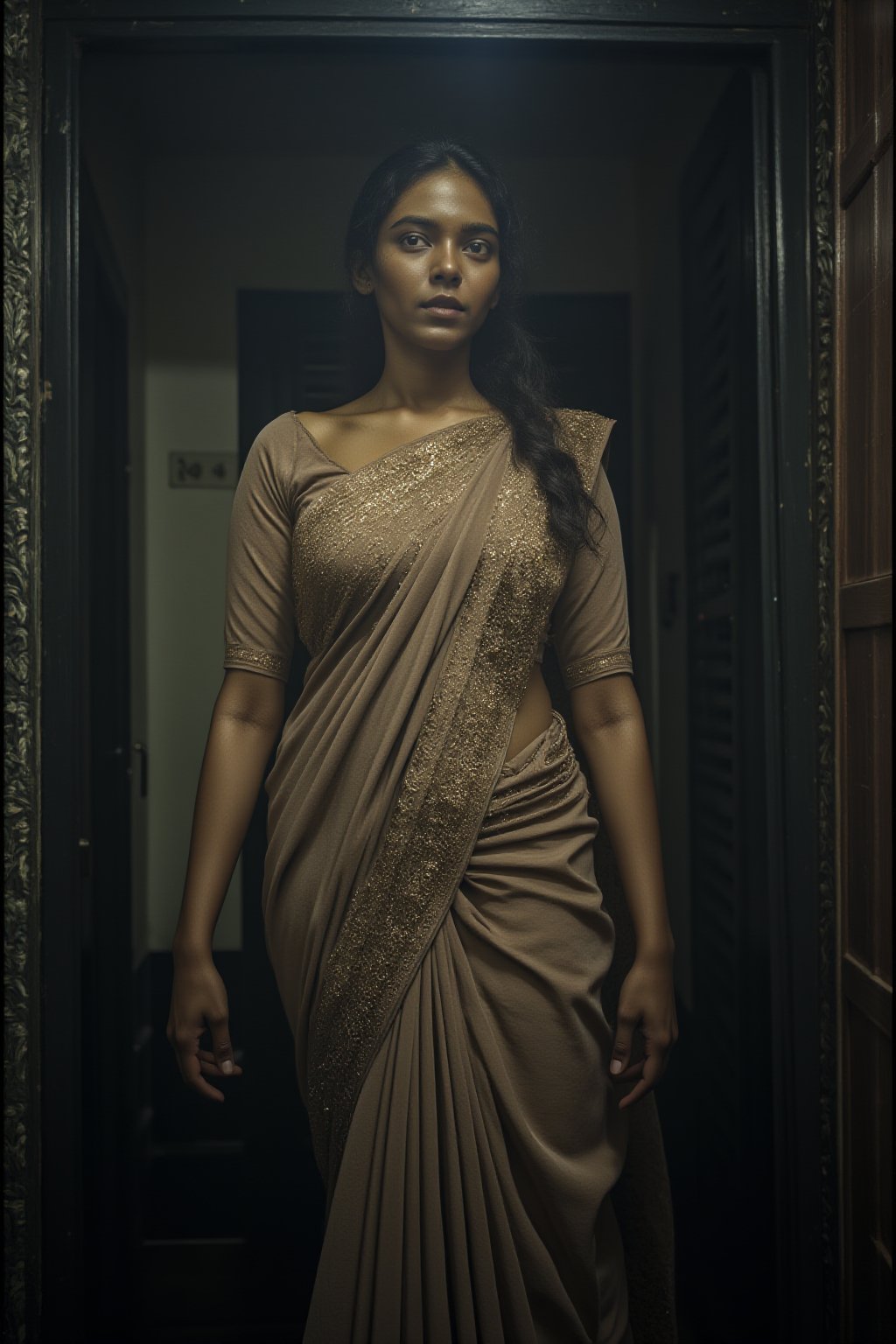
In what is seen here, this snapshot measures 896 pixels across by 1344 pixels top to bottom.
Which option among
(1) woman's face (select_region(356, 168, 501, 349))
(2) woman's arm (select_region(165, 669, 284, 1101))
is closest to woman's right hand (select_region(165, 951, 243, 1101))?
(2) woman's arm (select_region(165, 669, 284, 1101))

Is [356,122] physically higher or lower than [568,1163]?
higher

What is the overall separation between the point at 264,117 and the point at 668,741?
102 cm

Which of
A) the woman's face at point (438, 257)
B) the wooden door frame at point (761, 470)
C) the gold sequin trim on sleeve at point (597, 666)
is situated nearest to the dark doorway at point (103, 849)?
the wooden door frame at point (761, 470)

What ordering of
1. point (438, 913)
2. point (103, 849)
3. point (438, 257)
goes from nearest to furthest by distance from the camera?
point (438, 913), point (438, 257), point (103, 849)

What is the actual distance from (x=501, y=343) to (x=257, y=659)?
52 cm

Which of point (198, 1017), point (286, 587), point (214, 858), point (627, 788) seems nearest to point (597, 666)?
point (627, 788)

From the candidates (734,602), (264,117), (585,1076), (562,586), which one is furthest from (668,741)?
(264,117)

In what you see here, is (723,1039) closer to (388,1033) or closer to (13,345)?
(388,1033)

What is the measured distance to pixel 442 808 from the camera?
4.25ft

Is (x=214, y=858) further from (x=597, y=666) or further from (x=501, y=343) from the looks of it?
(x=501, y=343)

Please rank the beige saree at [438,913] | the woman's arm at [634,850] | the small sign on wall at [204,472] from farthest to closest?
the small sign on wall at [204,472] < the woman's arm at [634,850] < the beige saree at [438,913]

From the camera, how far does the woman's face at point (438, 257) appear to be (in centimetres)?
139

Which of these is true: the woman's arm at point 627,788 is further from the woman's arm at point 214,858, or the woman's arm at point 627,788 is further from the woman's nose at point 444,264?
the woman's nose at point 444,264

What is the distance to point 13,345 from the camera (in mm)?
1353
